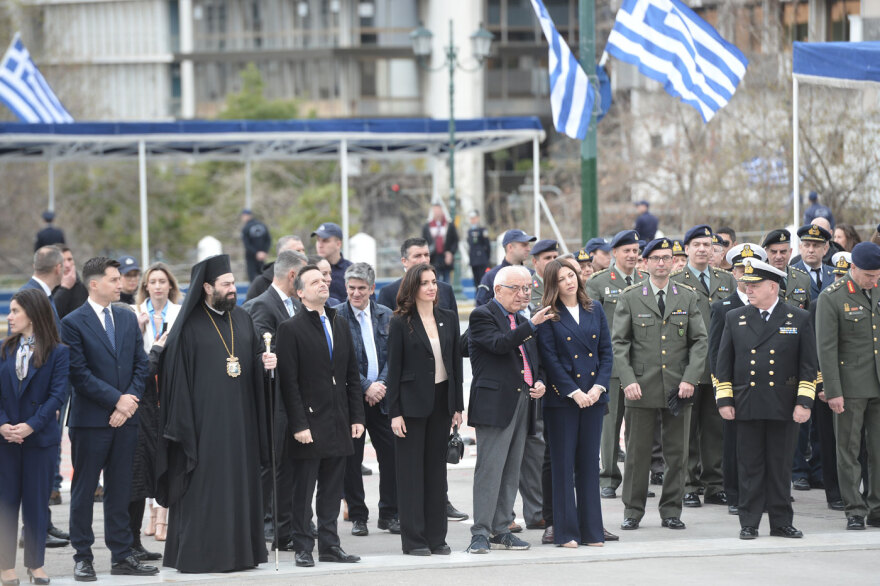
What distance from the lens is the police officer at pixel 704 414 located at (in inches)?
465

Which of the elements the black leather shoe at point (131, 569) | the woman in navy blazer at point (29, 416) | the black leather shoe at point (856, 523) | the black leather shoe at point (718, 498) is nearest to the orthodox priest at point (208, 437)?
the black leather shoe at point (131, 569)

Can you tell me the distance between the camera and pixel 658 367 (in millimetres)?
10797

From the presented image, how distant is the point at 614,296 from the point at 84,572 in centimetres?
554

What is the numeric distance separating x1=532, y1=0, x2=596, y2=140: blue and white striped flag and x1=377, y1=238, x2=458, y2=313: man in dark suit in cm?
513

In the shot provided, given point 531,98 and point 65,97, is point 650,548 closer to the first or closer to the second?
point 65,97

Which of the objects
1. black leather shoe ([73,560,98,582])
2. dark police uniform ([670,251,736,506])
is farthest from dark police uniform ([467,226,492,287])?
black leather shoe ([73,560,98,582])

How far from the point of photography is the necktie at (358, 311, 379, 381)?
10.8m

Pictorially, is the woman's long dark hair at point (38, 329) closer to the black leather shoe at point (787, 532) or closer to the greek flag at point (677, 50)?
the black leather shoe at point (787, 532)

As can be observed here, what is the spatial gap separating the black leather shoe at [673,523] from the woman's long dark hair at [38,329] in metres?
4.98

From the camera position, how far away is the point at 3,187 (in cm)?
4488

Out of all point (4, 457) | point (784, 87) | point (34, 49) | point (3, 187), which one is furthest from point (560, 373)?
point (34, 49)

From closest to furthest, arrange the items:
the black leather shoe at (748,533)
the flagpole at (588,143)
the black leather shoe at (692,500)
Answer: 1. the black leather shoe at (748,533)
2. the black leather shoe at (692,500)
3. the flagpole at (588,143)

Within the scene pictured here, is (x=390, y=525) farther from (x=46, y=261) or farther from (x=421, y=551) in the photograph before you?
(x=46, y=261)

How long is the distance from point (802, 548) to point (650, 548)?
1109 mm
